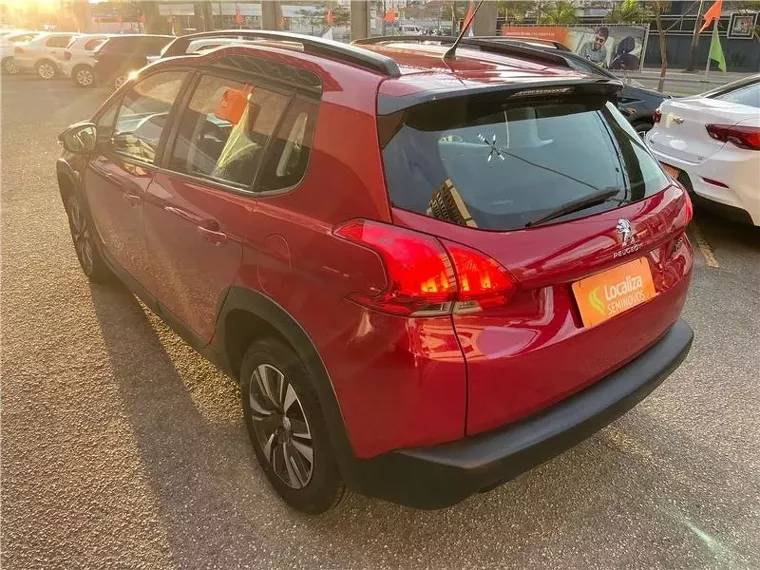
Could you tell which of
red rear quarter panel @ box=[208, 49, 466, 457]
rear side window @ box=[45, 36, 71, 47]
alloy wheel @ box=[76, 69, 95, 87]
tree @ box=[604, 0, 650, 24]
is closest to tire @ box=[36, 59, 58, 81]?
rear side window @ box=[45, 36, 71, 47]

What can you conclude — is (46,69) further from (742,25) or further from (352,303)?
(742,25)

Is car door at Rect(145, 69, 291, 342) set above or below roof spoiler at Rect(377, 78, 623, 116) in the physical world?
below

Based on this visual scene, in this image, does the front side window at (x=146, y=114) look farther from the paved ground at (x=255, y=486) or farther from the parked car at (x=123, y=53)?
the parked car at (x=123, y=53)

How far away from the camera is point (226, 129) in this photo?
8.32 ft

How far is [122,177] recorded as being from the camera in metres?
3.24

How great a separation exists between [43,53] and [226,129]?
22827mm

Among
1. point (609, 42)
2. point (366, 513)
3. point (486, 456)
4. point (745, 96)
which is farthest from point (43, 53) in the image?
point (486, 456)

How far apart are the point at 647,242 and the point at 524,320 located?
66cm

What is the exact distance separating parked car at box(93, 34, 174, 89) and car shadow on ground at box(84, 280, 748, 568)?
52.4ft

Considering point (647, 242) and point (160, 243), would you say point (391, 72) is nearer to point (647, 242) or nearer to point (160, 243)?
point (647, 242)

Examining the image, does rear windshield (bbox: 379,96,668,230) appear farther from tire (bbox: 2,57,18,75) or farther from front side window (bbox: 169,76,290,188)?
tire (bbox: 2,57,18,75)

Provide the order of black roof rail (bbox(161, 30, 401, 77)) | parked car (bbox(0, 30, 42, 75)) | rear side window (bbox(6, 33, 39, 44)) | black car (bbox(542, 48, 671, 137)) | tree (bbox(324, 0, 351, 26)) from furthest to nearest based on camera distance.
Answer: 1. tree (bbox(324, 0, 351, 26))
2. rear side window (bbox(6, 33, 39, 44))
3. parked car (bbox(0, 30, 42, 75))
4. black car (bbox(542, 48, 671, 137))
5. black roof rail (bbox(161, 30, 401, 77))

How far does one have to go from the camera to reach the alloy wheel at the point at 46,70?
21.2 m

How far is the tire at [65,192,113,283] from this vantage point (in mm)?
4012
